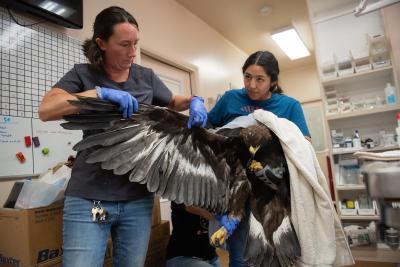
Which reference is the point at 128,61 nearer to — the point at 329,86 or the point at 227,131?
the point at 227,131

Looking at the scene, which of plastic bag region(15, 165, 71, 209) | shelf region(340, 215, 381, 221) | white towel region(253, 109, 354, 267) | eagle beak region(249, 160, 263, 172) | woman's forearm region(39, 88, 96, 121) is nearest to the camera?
woman's forearm region(39, 88, 96, 121)

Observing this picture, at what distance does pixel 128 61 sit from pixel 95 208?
1.66ft

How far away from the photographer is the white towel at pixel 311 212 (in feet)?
3.03

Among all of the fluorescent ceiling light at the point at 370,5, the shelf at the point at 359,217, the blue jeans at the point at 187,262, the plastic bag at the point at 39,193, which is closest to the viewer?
the plastic bag at the point at 39,193

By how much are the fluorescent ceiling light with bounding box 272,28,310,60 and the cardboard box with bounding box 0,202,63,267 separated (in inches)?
141

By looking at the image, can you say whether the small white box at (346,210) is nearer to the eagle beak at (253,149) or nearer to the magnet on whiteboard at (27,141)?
the eagle beak at (253,149)

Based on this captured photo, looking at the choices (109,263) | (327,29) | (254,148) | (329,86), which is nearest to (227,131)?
(254,148)

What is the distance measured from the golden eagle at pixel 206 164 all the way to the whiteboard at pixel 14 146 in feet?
2.77

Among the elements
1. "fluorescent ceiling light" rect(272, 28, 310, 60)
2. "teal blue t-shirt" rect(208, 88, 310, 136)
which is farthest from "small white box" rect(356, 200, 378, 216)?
"fluorescent ceiling light" rect(272, 28, 310, 60)

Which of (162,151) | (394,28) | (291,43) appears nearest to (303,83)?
(291,43)

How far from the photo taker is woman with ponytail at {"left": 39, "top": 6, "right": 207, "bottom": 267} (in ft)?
2.71

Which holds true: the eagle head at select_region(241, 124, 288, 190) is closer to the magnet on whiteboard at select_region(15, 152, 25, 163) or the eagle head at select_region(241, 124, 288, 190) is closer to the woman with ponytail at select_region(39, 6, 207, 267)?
the woman with ponytail at select_region(39, 6, 207, 267)

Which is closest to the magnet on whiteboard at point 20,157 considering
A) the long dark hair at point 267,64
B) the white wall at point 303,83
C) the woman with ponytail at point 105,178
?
the woman with ponytail at point 105,178

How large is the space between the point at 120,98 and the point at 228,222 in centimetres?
55
